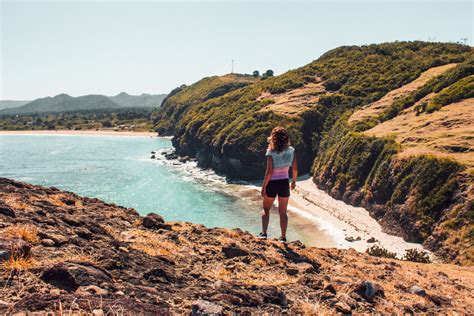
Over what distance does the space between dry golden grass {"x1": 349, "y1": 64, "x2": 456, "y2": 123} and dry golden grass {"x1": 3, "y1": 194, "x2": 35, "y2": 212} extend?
Result: 58.2 metres

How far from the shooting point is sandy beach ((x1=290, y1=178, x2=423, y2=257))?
33438mm

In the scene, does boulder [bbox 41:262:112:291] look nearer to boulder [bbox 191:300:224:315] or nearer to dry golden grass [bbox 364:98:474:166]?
boulder [bbox 191:300:224:315]

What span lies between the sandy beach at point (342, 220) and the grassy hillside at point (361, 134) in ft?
4.68

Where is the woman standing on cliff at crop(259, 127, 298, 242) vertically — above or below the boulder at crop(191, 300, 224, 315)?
above

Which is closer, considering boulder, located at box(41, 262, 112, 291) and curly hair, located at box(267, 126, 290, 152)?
boulder, located at box(41, 262, 112, 291)

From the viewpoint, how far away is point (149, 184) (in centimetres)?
6481

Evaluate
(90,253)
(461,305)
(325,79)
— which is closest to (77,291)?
(90,253)

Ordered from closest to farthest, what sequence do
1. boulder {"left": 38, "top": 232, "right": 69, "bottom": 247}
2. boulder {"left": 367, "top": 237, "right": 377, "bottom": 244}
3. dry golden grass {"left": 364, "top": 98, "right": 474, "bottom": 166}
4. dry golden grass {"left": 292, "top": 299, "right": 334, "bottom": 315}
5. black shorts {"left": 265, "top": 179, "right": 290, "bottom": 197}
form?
1. dry golden grass {"left": 292, "top": 299, "right": 334, "bottom": 315}
2. boulder {"left": 38, "top": 232, "right": 69, "bottom": 247}
3. black shorts {"left": 265, "top": 179, "right": 290, "bottom": 197}
4. boulder {"left": 367, "top": 237, "right": 377, "bottom": 244}
5. dry golden grass {"left": 364, "top": 98, "right": 474, "bottom": 166}

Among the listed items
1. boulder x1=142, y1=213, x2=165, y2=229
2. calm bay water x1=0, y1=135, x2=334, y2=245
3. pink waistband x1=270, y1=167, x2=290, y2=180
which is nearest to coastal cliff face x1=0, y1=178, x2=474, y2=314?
boulder x1=142, y1=213, x2=165, y2=229

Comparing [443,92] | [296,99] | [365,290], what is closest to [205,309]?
[365,290]

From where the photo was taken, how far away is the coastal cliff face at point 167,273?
483 cm

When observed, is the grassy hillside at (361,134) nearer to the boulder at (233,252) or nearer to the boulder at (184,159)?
the boulder at (184,159)

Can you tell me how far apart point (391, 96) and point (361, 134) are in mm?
19537

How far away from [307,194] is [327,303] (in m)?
48.3
